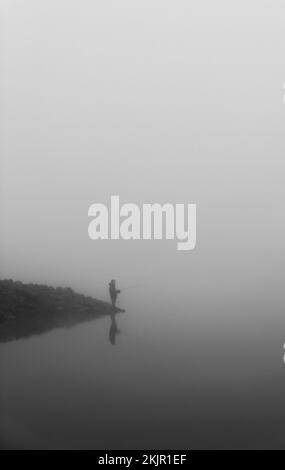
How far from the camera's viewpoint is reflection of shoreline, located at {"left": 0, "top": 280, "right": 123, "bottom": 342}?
21519 millimetres

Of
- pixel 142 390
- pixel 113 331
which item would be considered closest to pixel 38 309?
pixel 113 331

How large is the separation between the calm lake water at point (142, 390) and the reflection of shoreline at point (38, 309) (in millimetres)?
1454

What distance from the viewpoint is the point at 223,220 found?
174m

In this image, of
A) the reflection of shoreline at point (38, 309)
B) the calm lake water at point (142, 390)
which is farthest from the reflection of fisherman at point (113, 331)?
the reflection of shoreline at point (38, 309)

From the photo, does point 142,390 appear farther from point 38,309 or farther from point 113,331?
point 38,309

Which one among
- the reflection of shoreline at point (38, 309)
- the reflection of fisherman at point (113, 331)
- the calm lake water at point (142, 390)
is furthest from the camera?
the reflection of shoreline at point (38, 309)

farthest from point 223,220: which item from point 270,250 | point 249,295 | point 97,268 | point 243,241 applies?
point 249,295

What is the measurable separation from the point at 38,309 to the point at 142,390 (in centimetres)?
1261

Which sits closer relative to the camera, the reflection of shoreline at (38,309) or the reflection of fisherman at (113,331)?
the reflection of fisherman at (113,331)

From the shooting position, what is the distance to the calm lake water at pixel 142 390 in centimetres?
1100

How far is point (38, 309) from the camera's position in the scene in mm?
25016

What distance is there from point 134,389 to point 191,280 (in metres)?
45.2

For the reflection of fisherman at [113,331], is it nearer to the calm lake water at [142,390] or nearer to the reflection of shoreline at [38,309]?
the calm lake water at [142,390]
